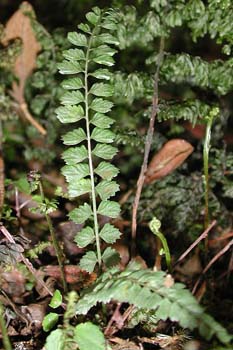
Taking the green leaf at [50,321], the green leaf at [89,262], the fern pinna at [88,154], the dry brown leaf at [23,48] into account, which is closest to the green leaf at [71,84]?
the fern pinna at [88,154]

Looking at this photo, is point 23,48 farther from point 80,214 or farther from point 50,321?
point 50,321

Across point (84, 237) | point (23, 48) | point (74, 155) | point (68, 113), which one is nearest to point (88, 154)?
point (74, 155)

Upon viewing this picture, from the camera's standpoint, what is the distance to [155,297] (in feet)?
4.72

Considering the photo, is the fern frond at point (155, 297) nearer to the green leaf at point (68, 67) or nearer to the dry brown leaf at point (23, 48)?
the green leaf at point (68, 67)

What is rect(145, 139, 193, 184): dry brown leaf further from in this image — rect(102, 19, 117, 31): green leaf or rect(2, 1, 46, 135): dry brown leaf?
rect(2, 1, 46, 135): dry brown leaf

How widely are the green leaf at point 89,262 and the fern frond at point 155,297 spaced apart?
0.74 feet

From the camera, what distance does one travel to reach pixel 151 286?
147 centimetres

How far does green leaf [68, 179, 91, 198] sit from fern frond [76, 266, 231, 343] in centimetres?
40

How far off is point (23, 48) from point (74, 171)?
1175mm

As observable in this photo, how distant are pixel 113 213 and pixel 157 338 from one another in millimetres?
475

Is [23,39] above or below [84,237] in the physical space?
above

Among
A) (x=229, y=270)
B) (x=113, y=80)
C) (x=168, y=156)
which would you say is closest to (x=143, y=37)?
(x=113, y=80)

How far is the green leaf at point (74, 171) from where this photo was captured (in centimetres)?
188

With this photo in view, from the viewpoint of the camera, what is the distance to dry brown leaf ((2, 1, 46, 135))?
2.72m
